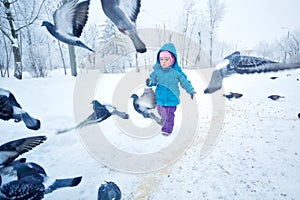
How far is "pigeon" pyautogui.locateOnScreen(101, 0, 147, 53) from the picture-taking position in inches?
33.9

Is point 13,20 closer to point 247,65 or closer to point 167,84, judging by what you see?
point 247,65

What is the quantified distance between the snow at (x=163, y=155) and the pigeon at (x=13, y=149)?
45cm

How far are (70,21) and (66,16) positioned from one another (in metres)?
0.02

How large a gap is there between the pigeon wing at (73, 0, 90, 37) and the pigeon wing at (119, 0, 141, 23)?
0.15m

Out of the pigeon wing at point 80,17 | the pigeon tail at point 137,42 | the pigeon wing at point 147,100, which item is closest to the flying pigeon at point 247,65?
the pigeon tail at point 137,42

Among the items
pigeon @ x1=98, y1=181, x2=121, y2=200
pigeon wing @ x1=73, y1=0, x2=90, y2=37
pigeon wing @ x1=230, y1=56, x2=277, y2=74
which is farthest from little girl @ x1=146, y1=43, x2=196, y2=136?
pigeon wing @ x1=73, y1=0, x2=90, y2=37

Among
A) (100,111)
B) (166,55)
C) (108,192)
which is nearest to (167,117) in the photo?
(166,55)

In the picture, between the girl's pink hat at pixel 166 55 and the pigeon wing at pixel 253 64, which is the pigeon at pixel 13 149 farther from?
the girl's pink hat at pixel 166 55

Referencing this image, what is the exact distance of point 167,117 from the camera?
2.71 m

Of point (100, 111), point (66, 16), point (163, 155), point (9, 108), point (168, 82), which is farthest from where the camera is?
point (168, 82)

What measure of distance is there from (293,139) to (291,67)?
183cm

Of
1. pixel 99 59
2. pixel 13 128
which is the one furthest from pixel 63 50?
pixel 13 128

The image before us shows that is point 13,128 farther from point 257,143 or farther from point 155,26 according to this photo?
point 257,143

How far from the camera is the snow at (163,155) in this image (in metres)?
1.57
